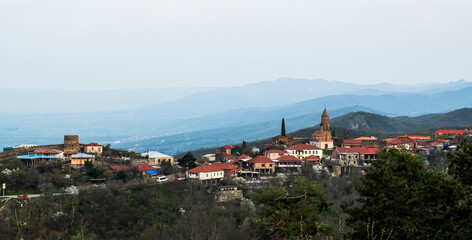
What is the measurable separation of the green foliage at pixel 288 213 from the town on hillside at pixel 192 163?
1641 centimetres

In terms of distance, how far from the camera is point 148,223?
33219 mm

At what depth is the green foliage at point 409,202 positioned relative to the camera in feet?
46.4

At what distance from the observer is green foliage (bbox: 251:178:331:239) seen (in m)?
18.8

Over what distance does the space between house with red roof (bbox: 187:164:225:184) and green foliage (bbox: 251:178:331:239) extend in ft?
70.3

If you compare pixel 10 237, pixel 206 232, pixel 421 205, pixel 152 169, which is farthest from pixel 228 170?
pixel 421 205

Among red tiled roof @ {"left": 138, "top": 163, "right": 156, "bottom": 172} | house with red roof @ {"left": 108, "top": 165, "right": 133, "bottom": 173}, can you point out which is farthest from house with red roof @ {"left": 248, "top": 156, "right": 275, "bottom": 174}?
house with red roof @ {"left": 108, "top": 165, "right": 133, "bottom": 173}

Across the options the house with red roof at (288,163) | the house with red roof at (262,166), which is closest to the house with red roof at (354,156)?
the house with red roof at (288,163)

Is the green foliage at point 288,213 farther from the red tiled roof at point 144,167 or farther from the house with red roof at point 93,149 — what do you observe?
the house with red roof at point 93,149

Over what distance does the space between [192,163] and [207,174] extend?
417 centimetres

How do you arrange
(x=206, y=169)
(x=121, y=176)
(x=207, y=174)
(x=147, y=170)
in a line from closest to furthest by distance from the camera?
(x=121, y=176) → (x=207, y=174) → (x=206, y=169) → (x=147, y=170)

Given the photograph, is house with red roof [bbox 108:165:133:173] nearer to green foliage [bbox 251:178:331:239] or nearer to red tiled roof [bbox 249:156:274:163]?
red tiled roof [bbox 249:156:274:163]

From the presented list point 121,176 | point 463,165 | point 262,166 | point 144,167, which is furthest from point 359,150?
point 463,165

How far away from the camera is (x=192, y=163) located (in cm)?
4547

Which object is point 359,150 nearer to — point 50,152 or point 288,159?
point 288,159
